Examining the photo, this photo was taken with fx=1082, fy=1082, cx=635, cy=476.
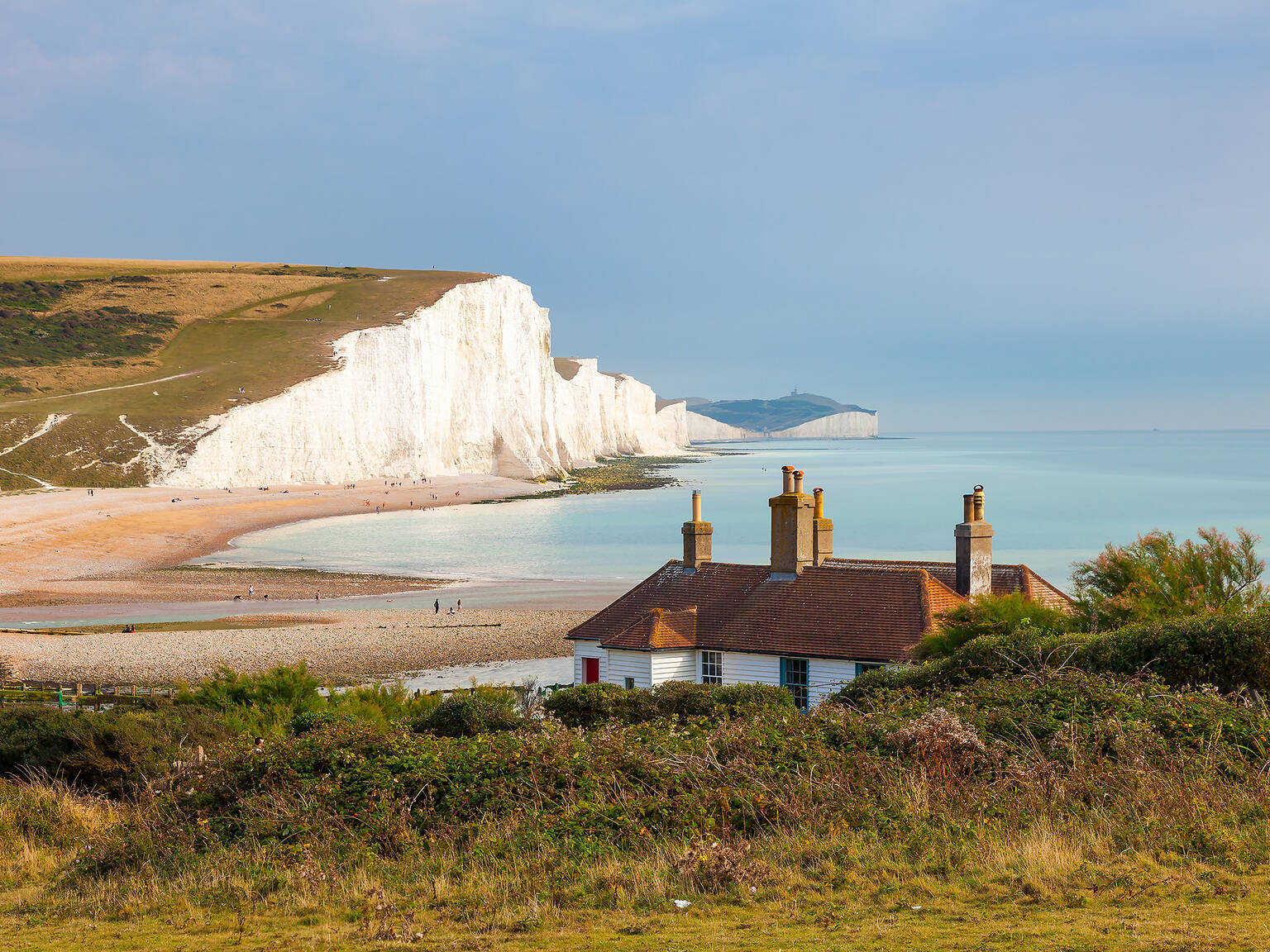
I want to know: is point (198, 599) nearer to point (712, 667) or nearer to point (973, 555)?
point (712, 667)

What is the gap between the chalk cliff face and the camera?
99.3 meters

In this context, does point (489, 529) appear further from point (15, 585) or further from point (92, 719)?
point (92, 719)

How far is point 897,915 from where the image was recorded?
6.16m

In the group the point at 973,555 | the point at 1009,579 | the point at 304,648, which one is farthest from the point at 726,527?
the point at 973,555

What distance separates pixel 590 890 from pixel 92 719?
10.4m

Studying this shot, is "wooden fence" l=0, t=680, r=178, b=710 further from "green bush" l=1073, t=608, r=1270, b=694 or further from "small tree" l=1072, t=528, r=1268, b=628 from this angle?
"small tree" l=1072, t=528, r=1268, b=628

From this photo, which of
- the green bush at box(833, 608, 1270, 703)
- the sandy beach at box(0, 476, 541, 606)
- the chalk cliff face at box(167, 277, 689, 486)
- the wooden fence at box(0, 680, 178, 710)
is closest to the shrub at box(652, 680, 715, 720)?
the green bush at box(833, 608, 1270, 703)

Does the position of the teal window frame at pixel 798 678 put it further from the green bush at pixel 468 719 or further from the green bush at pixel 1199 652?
the green bush at pixel 1199 652

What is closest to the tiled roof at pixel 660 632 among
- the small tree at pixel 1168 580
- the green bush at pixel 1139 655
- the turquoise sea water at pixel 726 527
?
the green bush at pixel 1139 655

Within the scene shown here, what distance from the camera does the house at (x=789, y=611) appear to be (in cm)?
1912

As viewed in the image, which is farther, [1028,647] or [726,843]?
[1028,647]

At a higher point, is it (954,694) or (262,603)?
(954,694)

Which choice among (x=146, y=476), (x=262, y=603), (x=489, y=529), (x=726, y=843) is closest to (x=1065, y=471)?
(x=489, y=529)

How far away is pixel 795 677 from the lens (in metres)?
19.3
